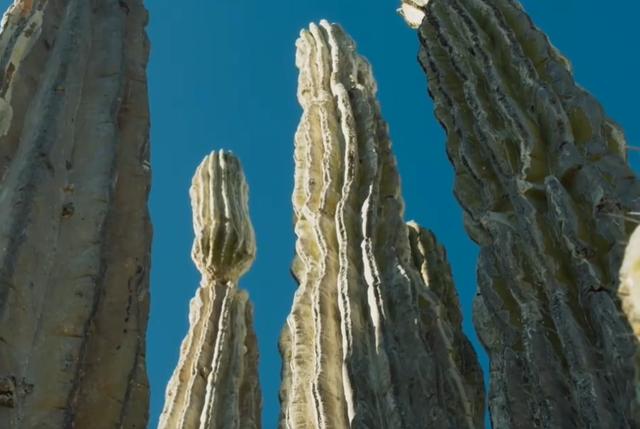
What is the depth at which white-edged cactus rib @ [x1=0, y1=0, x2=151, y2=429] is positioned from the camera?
3086 mm

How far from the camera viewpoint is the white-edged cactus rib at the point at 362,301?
5387mm

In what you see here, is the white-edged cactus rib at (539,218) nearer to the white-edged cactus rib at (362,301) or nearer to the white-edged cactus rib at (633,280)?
the white-edged cactus rib at (362,301)

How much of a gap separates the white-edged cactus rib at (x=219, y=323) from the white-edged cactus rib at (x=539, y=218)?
2391 millimetres

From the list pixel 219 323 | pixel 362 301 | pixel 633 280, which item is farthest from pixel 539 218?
pixel 219 323

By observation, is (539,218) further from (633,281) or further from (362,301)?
(633,281)

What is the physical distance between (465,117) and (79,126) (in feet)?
8.26

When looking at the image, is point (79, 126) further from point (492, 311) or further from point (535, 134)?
point (535, 134)

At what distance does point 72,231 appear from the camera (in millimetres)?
3545

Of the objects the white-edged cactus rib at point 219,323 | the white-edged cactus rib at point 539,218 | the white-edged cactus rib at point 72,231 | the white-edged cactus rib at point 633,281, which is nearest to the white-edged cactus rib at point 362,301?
the white-edged cactus rib at point 539,218

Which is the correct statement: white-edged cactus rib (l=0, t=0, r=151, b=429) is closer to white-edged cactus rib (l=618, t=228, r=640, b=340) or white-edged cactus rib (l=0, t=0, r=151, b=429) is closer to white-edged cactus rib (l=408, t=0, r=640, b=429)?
white-edged cactus rib (l=408, t=0, r=640, b=429)

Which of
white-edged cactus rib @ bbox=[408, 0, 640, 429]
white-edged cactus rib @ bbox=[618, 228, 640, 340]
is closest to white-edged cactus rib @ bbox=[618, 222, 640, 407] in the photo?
white-edged cactus rib @ bbox=[618, 228, 640, 340]

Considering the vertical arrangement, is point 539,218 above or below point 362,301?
below

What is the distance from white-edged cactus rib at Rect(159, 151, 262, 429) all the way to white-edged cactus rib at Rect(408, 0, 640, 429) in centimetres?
239

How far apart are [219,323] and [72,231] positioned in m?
4.57
